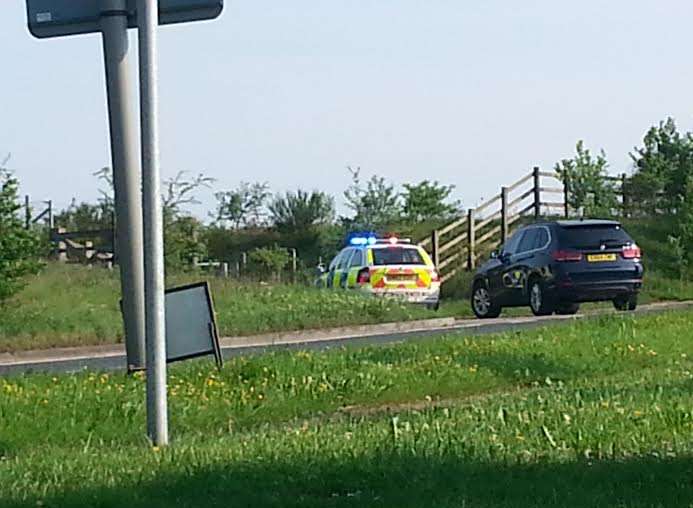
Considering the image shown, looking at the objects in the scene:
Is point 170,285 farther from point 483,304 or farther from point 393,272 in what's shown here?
point 483,304

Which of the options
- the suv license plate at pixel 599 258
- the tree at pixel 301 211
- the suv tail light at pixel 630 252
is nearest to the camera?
the suv license plate at pixel 599 258

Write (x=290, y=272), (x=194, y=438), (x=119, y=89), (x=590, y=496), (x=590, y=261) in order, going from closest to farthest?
(x=590, y=496) < (x=194, y=438) < (x=119, y=89) < (x=590, y=261) < (x=290, y=272)

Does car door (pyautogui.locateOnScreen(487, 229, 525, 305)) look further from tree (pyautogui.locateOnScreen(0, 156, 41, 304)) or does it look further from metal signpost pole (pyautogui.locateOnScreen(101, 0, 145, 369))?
metal signpost pole (pyautogui.locateOnScreen(101, 0, 145, 369))

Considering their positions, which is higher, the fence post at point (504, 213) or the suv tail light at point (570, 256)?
the fence post at point (504, 213)

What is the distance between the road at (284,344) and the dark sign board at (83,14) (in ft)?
20.7

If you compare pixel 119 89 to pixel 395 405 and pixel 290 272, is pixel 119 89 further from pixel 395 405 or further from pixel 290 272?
pixel 290 272

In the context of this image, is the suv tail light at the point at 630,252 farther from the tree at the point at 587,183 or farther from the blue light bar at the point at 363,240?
the tree at the point at 587,183

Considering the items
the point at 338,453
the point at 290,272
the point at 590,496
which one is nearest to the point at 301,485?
the point at 338,453

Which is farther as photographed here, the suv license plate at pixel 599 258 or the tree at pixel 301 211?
the tree at pixel 301 211

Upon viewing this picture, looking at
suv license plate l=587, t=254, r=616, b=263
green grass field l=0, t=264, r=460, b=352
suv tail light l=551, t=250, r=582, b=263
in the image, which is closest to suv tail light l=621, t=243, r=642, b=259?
suv license plate l=587, t=254, r=616, b=263

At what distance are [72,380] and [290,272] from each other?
27551 mm

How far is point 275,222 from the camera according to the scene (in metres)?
53.4

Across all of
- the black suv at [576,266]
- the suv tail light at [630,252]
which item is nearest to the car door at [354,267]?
the black suv at [576,266]

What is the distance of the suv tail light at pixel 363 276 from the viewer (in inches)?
1109
